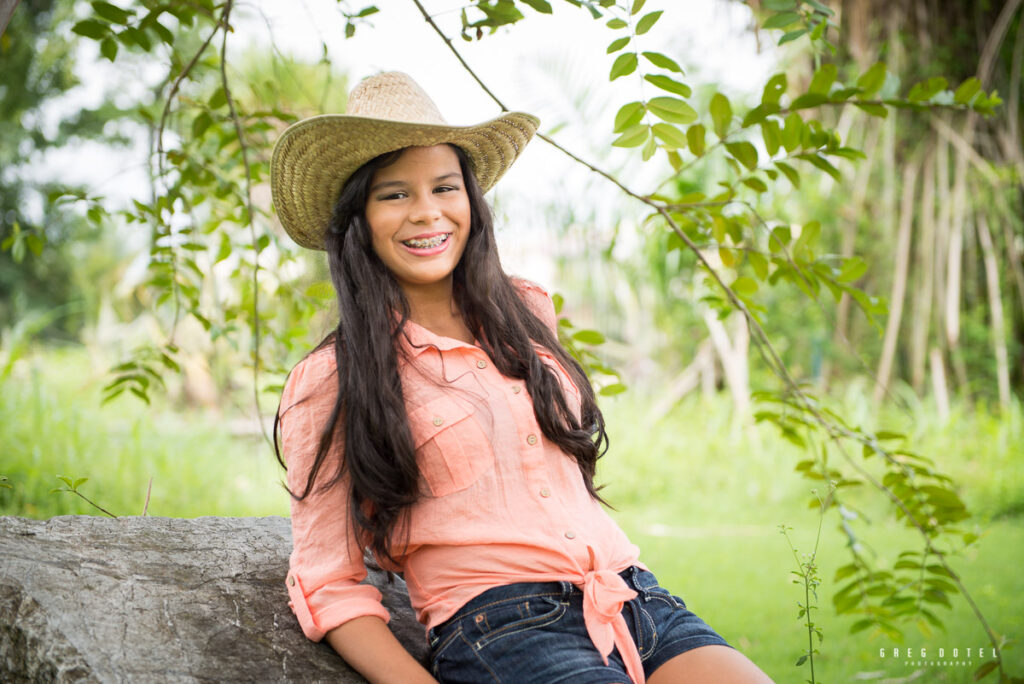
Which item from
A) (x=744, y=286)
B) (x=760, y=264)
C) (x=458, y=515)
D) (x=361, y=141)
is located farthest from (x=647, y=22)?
(x=458, y=515)

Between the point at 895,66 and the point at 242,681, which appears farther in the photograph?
the point at 895,66

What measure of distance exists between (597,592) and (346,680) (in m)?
0.48

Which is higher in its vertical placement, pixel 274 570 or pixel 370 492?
pixel 370 492

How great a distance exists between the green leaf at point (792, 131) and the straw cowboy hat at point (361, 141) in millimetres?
617

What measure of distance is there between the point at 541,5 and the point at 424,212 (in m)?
0.49

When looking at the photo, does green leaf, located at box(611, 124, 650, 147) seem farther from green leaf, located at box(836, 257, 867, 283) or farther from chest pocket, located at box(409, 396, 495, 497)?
chest pocket, located at box(409, 396, 495, 497)

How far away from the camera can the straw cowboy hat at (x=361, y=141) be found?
1.69 meters

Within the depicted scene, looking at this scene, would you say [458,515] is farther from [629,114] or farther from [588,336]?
[629,114]

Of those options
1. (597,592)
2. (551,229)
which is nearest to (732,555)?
(551,229)

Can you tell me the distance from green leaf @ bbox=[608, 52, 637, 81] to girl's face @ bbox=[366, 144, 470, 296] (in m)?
0.42

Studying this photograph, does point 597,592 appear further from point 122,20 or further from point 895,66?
point 895,66

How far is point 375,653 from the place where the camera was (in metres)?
1.47

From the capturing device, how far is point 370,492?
153cm

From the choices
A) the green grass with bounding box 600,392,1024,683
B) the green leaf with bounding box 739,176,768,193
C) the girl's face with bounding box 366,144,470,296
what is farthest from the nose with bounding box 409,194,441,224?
the green grass with bounding box 600,392,1024,683
